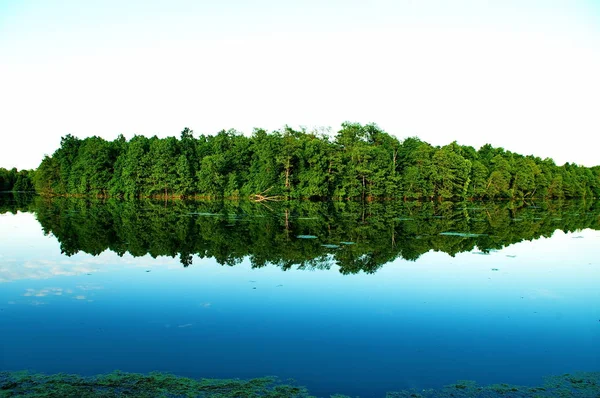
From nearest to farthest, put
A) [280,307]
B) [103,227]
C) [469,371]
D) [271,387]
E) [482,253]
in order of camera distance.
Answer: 1. [271,387]
2. [469,371]
3. [280,307]
4. [482,253]
5. [103,227]

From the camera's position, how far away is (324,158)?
6047 cm

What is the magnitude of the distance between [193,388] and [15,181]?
146387 mm

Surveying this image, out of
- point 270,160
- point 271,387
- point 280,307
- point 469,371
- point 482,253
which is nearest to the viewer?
point 271,387

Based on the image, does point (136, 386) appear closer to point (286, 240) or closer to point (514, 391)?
point (514, 391)

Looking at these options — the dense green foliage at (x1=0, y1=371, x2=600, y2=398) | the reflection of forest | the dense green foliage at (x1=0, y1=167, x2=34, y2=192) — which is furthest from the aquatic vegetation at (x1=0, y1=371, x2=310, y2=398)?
the dense green foliage at (x1=0, y1=167, x2=34, y2=192)

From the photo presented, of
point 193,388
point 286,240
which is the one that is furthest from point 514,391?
point 286,240

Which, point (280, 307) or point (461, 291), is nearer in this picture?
point (280, 307)

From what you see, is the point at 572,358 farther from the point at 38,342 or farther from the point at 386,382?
the point at 38,342

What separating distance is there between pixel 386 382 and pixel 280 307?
3.65m

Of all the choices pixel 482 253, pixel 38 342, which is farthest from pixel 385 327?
pixel 482 253

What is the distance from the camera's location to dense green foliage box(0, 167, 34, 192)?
11694 centimetres

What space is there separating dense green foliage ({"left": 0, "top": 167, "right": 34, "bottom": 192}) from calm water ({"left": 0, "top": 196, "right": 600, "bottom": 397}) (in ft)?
395

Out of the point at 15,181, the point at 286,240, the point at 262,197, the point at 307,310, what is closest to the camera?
the point at 307,310

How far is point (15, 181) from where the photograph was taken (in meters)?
124
